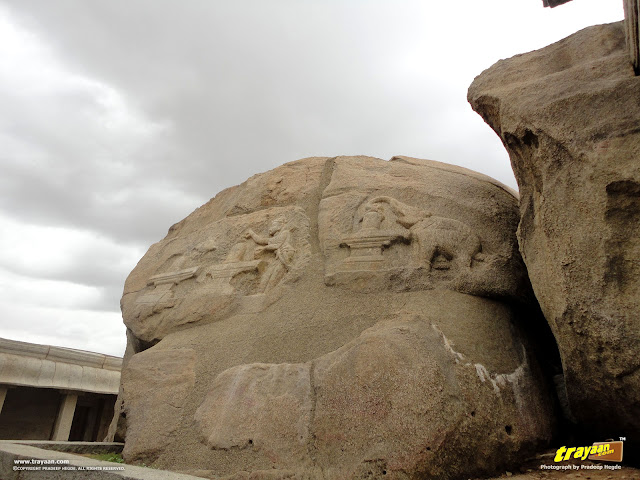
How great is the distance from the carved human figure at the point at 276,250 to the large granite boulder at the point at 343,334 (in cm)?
2

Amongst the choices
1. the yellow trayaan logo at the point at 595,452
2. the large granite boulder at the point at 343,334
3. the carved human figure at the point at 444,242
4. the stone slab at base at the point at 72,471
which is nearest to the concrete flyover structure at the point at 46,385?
the large granite boulder at the point at 343,334

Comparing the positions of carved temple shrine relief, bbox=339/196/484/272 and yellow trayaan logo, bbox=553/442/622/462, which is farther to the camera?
carved temple shrine relief, bbox=339/196/484/272

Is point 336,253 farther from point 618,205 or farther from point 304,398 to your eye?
point 618,205

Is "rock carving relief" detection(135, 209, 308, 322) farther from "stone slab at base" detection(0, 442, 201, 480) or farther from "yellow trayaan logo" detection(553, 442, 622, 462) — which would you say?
"yellow trayaan logo" detection(553, 442, 622, 462)

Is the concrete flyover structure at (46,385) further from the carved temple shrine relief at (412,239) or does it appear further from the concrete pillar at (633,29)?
the concrete pillar at (633,29)

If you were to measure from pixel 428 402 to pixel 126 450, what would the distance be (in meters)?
2.18

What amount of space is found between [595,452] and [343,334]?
1.67 meters

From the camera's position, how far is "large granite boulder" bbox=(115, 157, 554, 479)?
8.77ft

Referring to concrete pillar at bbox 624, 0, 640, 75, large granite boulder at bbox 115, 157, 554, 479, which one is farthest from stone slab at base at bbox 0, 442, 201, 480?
concrete pillar at bbox 624, 0, 640, 75

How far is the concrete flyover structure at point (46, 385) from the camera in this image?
24.7ft

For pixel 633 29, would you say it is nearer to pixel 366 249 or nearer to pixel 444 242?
pixel 444 242

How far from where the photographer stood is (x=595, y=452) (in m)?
2.81

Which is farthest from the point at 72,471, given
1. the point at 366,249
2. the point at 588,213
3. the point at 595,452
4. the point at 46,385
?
the point at 46,385

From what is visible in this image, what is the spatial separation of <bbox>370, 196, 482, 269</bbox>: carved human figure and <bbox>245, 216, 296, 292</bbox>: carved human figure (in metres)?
1.20
